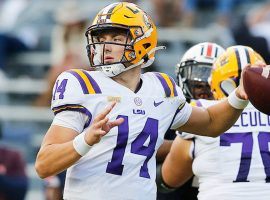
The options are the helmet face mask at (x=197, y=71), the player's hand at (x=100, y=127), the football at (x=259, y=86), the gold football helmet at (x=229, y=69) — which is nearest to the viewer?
the player's hand at (x=100, y=127)

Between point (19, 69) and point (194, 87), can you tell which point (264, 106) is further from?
point (19, 69)

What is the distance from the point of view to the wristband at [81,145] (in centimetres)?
406

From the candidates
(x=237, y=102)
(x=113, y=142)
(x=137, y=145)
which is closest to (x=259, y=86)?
(x=237, y=102)

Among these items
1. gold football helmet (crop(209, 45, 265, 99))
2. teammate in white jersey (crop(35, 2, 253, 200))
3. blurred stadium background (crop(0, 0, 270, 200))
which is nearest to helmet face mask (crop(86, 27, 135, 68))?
teammate in white jersey (crop(35, 2, 253, 200))

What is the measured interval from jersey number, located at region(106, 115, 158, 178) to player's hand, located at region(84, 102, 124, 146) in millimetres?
291

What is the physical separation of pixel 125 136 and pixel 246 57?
1.19 metres

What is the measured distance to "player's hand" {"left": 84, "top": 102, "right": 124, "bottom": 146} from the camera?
→ 4000 millimetres

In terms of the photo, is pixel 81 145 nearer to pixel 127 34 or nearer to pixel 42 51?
pixel 127 34

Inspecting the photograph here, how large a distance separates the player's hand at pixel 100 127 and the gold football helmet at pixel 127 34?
1.47 ft

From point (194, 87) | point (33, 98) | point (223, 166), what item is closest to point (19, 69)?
point (33, 98)

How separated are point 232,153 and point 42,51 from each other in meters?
5.93

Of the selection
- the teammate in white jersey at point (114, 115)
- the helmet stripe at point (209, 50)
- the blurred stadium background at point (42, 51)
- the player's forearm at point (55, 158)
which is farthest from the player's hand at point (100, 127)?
the blurred stadium background at point (42, 51)

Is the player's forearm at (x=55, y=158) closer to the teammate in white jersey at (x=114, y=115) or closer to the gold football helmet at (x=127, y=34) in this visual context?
the teammate in white jersey at (x=114, y=115)

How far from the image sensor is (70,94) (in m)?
4.27
